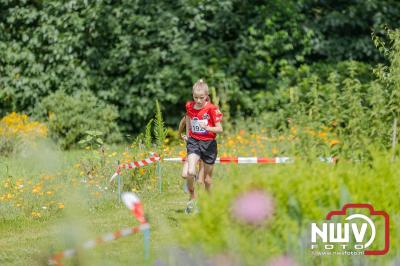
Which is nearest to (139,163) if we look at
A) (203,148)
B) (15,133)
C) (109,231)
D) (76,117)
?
(203,148)

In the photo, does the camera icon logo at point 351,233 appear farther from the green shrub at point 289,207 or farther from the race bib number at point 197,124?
the race bib number at point 197,124

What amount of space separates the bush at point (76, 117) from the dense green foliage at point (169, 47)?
15.2 inches

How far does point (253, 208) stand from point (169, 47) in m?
10.4

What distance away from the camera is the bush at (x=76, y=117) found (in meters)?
14.5

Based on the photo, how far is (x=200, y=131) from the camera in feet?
29.2

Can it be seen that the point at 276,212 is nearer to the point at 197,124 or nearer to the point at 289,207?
the point at 289,207

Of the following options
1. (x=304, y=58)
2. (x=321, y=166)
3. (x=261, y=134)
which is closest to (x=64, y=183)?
(x=261, y=134)

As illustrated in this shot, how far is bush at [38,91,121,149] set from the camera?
14492 millimetres

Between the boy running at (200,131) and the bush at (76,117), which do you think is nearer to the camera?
the boy running at (200,131)

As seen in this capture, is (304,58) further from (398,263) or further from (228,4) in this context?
(398,263)

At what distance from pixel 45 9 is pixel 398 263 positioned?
1162 centimetres

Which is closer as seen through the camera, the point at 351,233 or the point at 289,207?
the point at 289,207

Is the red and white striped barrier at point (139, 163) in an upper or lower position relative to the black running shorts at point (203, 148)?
lower

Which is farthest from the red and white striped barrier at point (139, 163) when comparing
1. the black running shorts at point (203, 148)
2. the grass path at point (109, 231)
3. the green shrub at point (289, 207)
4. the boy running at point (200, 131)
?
the green shrub at point (289, 207)
